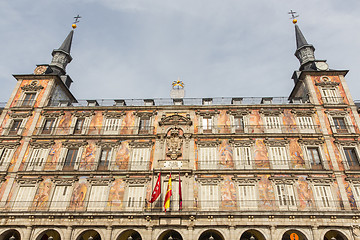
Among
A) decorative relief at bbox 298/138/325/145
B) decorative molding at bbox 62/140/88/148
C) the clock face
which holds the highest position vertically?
the clock face

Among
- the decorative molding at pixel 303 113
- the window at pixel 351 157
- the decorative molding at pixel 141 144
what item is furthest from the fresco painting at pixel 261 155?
the decorative molding at pixel 141 144

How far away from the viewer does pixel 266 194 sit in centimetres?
2461

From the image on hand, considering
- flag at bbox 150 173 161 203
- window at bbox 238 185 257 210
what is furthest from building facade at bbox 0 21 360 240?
flag at bbox 150 173 161 203

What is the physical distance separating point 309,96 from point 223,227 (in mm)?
17906

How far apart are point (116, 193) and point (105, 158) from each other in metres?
4.11

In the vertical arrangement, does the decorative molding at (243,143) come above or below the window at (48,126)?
below

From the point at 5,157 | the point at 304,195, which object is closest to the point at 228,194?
the point at 304,195

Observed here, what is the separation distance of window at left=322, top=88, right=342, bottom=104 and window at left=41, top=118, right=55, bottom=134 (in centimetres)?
3040

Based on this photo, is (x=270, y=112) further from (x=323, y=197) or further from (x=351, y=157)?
(x=323, y=197)

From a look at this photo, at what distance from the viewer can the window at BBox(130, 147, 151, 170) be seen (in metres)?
26.6

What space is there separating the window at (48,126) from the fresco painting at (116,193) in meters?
9.94

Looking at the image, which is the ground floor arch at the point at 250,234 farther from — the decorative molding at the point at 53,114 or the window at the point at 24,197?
the decorative molding at the point at 53,114

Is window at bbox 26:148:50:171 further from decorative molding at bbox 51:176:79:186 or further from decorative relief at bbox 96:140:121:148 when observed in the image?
decorative relief at bbox 96:140:121:148

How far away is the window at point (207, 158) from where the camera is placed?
1038 inches
